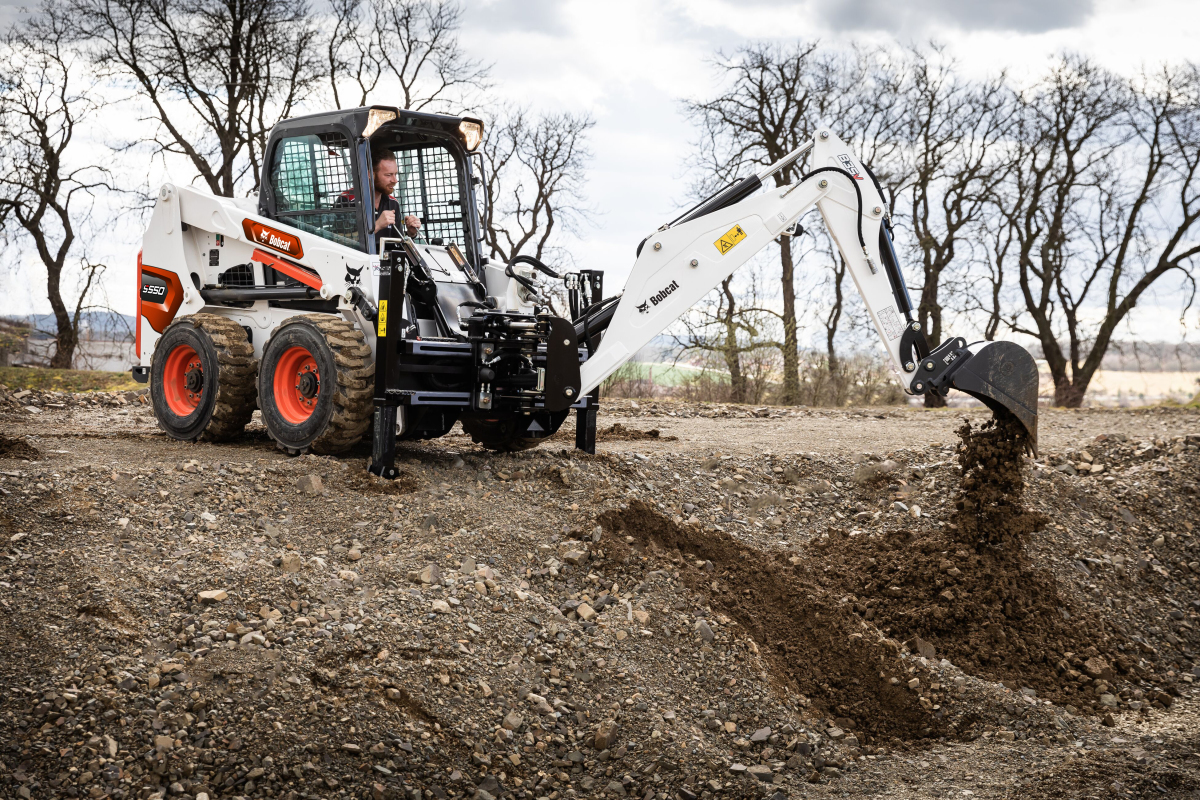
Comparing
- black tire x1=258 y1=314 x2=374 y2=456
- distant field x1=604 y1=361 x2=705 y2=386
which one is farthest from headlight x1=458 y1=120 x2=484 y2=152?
distant field x1=604 y1=361 x2=705 y2=386

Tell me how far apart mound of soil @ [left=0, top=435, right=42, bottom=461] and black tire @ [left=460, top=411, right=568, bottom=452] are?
3105 millimetres

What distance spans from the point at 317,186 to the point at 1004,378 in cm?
532

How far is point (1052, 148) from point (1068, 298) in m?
2.81

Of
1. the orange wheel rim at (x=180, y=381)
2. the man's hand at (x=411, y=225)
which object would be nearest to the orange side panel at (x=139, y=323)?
the orange wheel rim at (x=180, y=381)

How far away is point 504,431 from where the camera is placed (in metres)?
8.26

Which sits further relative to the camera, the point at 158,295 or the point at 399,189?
the point at 158,295

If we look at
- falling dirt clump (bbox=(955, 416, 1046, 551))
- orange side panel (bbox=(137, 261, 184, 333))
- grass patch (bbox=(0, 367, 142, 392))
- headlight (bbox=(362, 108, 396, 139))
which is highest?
headlight (bbox=(362, 108, 396, 139))

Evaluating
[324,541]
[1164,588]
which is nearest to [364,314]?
[324,541]

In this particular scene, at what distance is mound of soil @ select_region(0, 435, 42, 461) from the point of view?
712 centimetres

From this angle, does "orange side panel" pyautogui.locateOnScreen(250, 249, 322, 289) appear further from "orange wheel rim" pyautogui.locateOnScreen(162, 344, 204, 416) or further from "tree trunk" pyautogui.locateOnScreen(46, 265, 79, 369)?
"tree trunk" pyautogui.locateOnScreen(46, 265, 79, 369)

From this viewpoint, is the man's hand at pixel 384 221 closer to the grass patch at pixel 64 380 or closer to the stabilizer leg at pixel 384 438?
the stabilizer leg at pixel 384 438

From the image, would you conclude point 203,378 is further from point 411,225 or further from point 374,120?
point 374,120

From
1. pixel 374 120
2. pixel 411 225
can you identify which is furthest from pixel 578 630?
pixel 374 120

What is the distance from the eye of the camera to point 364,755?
3990 millimetres
